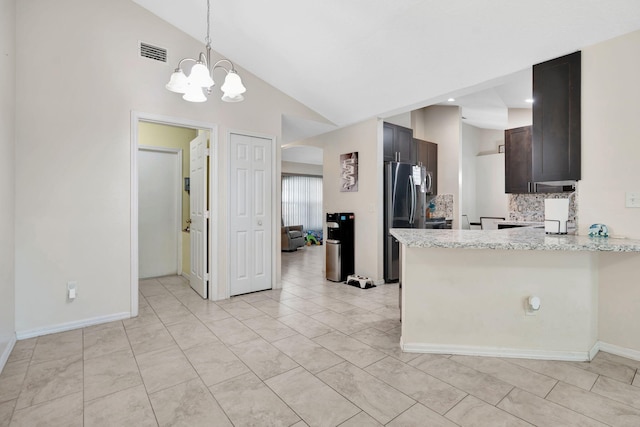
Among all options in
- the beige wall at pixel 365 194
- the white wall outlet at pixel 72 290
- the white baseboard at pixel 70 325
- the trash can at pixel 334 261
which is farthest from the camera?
the trash can at pixel 334 261

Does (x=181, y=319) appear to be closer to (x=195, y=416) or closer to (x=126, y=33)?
(x=195, y=416)

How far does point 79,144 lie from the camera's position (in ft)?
9.64

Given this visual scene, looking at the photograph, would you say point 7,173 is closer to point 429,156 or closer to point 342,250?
point 342,250

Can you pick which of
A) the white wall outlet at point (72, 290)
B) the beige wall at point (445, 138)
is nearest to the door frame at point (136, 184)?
the white wall outlet at point (72, 290)

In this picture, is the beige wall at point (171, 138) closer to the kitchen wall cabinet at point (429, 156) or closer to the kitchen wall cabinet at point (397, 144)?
the kitchen wall cabinet at point (397, 144)

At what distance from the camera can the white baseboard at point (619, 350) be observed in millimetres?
2277

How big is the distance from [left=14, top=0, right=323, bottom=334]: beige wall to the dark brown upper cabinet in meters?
3.55

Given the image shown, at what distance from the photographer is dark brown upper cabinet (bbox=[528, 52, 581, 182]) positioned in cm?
255

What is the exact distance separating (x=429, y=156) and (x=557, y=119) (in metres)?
3.18

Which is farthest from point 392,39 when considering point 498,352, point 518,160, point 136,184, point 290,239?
point 290,239

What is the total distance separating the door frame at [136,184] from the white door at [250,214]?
0.69 feet

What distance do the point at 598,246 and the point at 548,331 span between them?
700 millimetres

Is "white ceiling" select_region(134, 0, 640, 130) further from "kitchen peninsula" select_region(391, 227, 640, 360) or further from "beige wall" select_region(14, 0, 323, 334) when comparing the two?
"kitchen peninsula" select_region(391, 227, 640, 360)

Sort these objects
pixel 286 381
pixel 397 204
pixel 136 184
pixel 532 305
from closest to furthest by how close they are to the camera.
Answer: pixel 286 381
pixel 532 305
pixel 136 184
pixel 397 204
